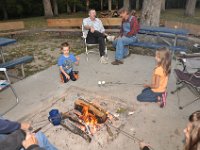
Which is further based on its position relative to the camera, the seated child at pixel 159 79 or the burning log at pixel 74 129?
the seated child at pixel 159 79

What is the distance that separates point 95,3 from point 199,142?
80.3 ft

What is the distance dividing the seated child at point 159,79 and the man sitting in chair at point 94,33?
241 centimetres

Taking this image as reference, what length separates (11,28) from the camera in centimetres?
980

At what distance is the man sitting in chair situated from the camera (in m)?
6.59

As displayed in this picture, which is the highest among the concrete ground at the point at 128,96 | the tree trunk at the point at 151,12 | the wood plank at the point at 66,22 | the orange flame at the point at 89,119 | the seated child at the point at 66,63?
the tree trunk at the point at 151,12

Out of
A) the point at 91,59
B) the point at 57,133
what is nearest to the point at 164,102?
the point at 57,133

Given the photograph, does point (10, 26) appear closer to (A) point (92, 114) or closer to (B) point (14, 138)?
(A) point (92, 114)

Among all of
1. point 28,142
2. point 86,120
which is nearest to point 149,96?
point 86,120

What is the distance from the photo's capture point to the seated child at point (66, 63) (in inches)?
204

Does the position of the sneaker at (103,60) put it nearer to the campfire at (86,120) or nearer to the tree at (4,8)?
the campfire at (86,120)

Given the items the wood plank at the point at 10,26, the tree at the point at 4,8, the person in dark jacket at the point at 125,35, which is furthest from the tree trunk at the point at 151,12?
the tree at the point at 4,8

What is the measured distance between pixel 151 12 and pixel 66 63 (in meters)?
3.98

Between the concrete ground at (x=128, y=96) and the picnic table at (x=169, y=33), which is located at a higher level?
the picnic table at (x=169, y=33)

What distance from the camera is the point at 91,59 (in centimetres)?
688
